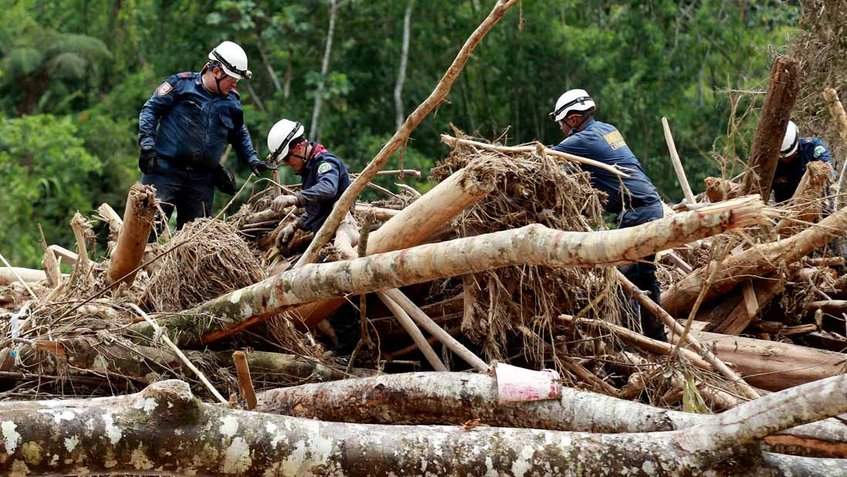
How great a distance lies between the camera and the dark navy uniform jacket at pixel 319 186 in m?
8.08

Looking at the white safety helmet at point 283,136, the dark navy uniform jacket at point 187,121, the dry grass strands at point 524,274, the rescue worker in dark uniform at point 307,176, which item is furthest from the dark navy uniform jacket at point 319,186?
the dry grass strands at point 524,274

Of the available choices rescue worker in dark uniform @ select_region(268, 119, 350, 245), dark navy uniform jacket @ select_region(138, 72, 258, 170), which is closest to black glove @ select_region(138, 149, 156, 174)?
dark navy uniform jacket @ select_region(138, 72, 258, 170)

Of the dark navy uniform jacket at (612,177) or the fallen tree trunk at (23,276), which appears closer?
the dark navy uniform jacket at (612,177)

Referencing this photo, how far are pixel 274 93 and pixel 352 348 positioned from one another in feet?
50.6

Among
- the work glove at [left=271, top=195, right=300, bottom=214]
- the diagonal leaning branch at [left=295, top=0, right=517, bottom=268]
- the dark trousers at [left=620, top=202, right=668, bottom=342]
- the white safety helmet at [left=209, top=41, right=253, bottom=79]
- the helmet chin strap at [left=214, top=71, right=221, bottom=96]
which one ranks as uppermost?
the diagonal leaning branch at [left=295, top=0, right=517, bottom=268]

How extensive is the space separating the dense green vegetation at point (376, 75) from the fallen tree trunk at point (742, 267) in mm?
12307

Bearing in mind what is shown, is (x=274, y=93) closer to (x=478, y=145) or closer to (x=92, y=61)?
(x=92, y=61)

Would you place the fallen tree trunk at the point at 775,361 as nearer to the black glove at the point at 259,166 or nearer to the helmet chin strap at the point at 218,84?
the black glove at the point at 259,166

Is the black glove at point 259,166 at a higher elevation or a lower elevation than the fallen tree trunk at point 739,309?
higher

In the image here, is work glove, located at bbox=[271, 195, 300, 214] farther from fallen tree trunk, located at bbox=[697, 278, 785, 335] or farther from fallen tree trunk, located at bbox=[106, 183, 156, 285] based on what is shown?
fallen tree trunk, located at bbox=[697, 278, 785, 335]

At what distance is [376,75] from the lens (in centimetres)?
2377

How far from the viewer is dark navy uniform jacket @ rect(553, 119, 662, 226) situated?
26.7 feet

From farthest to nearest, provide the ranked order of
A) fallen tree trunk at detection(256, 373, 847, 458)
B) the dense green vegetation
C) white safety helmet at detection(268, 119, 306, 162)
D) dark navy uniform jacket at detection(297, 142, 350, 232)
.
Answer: the dense green vegetation, white safety helmet at detection(268, 119, 306, 162), dark navy uniform jacket at detection(297, 142, 350, 232), fallen tree trunk at detection(256, 373, 847, 458)

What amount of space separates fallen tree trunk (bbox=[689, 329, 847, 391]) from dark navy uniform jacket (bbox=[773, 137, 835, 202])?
2.21 m
